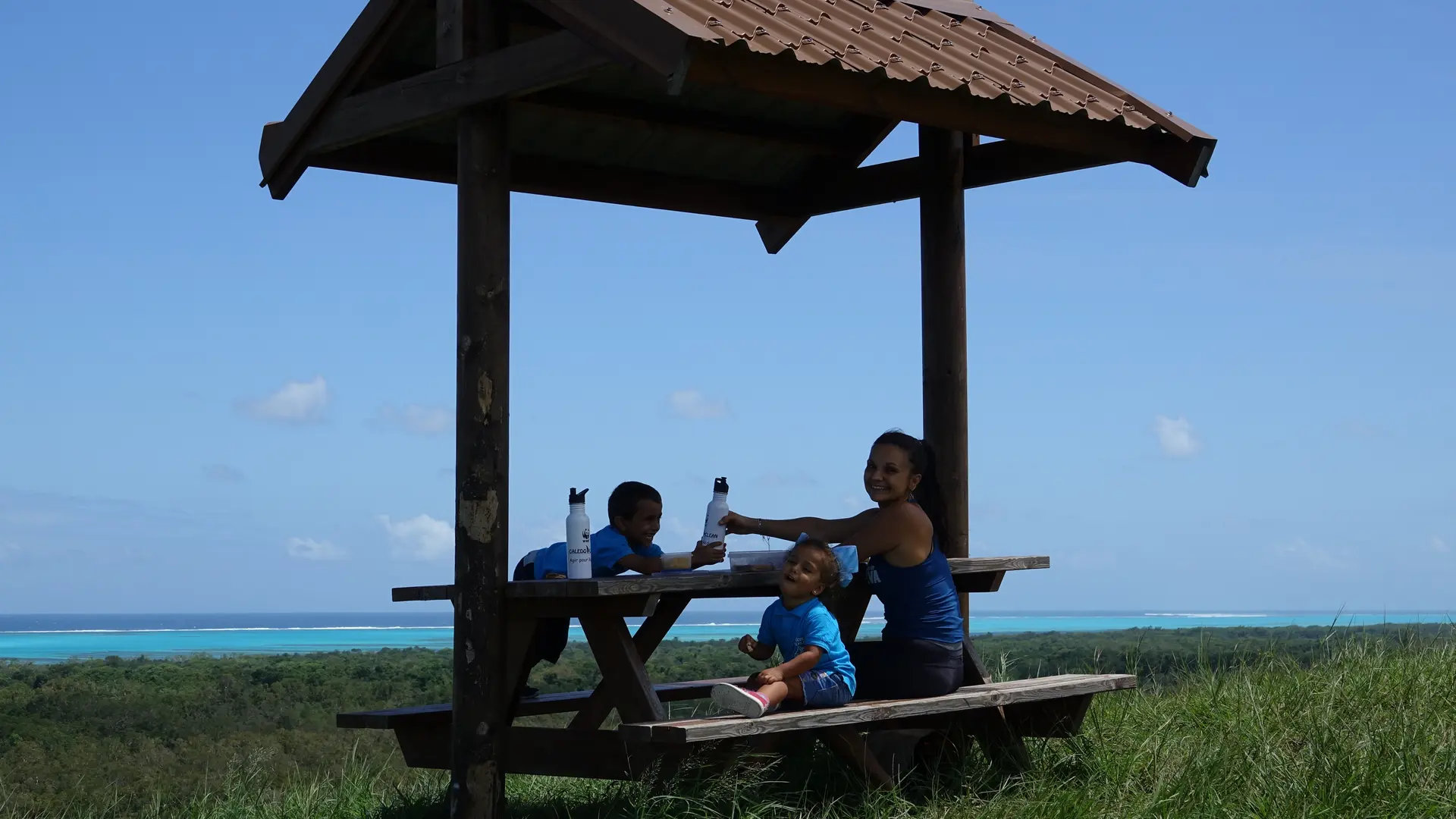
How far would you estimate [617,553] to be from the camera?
612 centimetres

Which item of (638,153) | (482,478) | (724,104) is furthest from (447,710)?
(724,104)

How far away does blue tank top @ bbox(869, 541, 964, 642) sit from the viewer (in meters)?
6.11

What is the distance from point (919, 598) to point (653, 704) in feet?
4.54

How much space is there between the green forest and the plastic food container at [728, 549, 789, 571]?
394cm

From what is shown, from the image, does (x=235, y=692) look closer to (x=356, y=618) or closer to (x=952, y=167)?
(x=952, y=167)

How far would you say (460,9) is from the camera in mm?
6141

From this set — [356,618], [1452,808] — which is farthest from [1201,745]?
[356,618]

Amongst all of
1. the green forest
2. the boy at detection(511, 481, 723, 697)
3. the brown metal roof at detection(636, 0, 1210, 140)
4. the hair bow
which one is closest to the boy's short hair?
the boy at detection(511, 481, 723, 697)

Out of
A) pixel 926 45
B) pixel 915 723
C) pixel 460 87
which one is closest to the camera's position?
pixel 460 87

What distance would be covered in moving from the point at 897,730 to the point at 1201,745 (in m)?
1.48

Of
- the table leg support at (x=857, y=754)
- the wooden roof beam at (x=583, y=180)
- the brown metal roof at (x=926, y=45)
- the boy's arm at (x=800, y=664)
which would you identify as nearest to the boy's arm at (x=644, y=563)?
the boy's arm at (x=800, y=664)

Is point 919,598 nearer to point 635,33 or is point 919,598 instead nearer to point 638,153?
point 635,33

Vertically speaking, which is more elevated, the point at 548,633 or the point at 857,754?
the point at 548,633

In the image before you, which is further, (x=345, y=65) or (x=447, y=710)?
(x=345, y=65)
